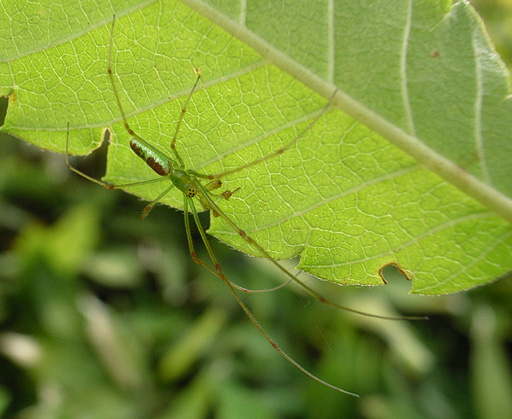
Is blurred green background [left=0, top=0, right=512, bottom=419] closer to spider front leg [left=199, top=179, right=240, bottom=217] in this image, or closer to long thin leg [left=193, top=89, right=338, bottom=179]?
spider front leg [left=199, top=179, right=240, bottom=217]

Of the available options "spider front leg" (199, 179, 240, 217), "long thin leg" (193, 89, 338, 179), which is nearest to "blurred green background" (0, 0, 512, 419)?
"spider front leg" (199, 179, 240, 217)

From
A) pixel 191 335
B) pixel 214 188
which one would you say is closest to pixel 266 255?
pixel 214 188

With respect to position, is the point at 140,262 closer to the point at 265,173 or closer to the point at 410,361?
the point at 410,361

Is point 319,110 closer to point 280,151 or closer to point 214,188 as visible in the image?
point 280,151

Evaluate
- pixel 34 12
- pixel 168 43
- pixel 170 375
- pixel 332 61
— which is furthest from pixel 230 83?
pixel 170 375

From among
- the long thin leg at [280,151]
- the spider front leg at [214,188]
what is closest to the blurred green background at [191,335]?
the spider front leg at [214,188]

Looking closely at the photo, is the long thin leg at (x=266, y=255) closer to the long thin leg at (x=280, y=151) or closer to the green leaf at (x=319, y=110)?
the green leaf at (x=319, y=110)
